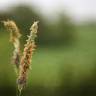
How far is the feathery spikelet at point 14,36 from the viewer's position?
238 cm

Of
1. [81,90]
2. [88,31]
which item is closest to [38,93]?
[81,90]

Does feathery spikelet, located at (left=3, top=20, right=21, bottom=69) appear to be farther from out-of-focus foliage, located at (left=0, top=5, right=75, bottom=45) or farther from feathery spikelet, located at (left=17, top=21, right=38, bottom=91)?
out-of-focus foliage, located at (left=0, top=5, right=75, bottom=45)

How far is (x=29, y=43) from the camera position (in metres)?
2.16

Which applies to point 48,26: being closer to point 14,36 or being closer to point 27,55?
point 14,36

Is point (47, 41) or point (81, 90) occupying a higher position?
point (81, 90)

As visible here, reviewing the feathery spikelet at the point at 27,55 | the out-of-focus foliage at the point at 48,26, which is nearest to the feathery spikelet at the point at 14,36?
the feathery spikelet at the point at 27,55

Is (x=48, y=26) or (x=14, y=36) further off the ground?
(x=14, y=36)

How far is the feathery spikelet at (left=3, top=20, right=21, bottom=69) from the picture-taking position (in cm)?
238

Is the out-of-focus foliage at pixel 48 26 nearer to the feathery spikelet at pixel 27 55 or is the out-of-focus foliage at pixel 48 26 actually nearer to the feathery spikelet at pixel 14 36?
the feathery spikelet at pixel 14 36

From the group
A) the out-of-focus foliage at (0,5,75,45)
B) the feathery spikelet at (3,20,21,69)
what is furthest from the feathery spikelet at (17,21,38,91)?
the out-of-focus foliage at (0,5,75,45)

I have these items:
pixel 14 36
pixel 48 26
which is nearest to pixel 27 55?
pixel 14 36

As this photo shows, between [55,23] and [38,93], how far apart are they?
1672 cm

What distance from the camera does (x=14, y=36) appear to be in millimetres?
2490

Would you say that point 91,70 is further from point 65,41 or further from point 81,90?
point 65,41
